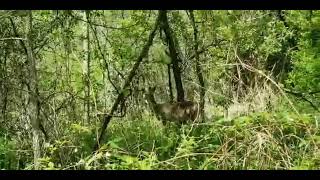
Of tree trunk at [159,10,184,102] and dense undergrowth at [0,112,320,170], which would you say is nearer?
dense undergrowth at [0,112,320,170]

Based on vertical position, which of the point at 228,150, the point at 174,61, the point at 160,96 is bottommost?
the point at 228,150

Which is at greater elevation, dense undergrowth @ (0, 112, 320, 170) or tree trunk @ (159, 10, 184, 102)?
tree trunk @ (159, 10, 184, 102)

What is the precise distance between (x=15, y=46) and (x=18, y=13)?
1733 millimetres

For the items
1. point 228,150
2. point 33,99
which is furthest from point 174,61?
point 228,150

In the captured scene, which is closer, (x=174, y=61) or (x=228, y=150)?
(x=228, y=150)

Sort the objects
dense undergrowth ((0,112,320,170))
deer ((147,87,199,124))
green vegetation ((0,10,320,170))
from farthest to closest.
Result: deer ((147,87,199,124)) → green vegetation ((0,10,320,170)) → dense undergrowth ((0,112,320,170))

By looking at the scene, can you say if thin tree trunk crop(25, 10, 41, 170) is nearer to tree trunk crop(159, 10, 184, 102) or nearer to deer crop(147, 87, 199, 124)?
deer crop(147, 87, 199, 124)

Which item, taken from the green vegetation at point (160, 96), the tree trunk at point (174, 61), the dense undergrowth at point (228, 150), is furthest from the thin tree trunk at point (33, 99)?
the tree trunk at point (174, 61)

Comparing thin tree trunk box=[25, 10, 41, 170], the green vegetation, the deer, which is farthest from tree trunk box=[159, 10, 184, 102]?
thin tree trunk box=[25, 10, 41, 170]

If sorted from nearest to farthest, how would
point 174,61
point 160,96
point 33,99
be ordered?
point 33,99
point 174,61
point 160,96

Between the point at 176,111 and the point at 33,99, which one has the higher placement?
the point at 33,99

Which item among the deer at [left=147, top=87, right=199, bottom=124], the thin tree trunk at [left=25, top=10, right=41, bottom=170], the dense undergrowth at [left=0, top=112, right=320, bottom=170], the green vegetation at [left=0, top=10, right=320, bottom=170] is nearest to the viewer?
the dense undergrowth at [left=0, top=112, right=320, bottom=170]

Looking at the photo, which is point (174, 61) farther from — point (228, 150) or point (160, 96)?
point (228, 150)
